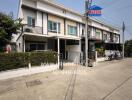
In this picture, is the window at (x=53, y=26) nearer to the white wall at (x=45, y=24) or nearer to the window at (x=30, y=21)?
the white wall at (x=45, y=24)

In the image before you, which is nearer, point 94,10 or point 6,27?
point 6,27

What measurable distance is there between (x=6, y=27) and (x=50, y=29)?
627 cm

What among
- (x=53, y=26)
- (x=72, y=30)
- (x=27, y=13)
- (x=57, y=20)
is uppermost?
(x=27, y=13)

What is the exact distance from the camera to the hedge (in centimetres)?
920

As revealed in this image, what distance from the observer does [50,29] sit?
1702 centimetres

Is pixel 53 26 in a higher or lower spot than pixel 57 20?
lower

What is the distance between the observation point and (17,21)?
1255 cm

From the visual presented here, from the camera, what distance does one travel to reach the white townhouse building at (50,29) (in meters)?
14.6

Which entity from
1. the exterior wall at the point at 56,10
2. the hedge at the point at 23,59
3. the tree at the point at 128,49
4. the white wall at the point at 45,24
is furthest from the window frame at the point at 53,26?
the tree at the point at 128,49

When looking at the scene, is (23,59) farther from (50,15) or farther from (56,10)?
(56,10)

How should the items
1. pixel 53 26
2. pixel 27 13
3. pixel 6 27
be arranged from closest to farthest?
1. pixel 6 27
2. pixel 27 13
3. pixel 53 26

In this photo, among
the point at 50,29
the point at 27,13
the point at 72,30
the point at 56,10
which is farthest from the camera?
the point at 72,30

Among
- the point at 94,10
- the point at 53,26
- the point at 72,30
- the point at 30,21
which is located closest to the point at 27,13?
the point at 30,21

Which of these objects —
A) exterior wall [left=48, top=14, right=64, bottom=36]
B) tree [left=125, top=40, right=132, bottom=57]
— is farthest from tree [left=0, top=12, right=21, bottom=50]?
tree [left=125, top=40, right=132, bottom=57]
